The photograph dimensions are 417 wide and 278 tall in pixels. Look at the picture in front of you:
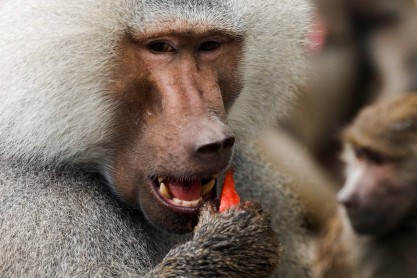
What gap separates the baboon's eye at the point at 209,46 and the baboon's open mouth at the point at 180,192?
0.44 m

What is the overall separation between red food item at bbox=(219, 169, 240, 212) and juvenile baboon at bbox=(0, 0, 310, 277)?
92mm

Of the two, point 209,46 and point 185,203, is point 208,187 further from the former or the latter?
point 209,46

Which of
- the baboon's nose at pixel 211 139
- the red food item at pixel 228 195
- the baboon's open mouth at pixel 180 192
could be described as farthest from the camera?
the red food item at pixel 228 195

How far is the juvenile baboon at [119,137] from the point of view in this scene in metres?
2.70

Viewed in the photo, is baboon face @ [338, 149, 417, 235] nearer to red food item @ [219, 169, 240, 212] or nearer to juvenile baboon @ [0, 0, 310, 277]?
red food item @ [219, 169, 240, 212]

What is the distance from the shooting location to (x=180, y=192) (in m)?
2.81

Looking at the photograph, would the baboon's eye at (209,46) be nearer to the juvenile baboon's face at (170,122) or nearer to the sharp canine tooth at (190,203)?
the juvenile baboon's face at (170,122)

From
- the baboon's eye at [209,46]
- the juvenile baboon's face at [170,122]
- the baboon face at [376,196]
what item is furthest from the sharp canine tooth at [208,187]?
the baboon face at [376,196]

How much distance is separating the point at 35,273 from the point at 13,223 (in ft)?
0.61

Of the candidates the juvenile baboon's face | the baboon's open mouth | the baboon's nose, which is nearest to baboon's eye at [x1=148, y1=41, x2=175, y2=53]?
the juvenile baboon's face

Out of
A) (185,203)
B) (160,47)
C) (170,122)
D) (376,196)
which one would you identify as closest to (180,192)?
(185,203)

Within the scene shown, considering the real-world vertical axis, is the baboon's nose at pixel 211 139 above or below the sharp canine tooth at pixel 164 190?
above

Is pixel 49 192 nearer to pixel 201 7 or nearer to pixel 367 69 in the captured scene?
pixel 201 7

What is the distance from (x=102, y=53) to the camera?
2771 millimetres
